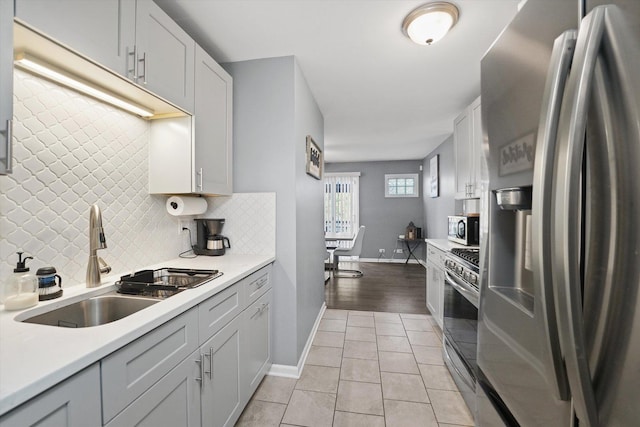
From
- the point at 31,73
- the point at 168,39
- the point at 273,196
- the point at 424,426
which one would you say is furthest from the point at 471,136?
the point at 31,73

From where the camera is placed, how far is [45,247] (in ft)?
3.90

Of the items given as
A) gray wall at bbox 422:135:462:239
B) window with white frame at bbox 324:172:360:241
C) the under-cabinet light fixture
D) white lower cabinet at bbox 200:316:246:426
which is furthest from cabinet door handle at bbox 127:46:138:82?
window with white frame at bbox 324:172:360:241

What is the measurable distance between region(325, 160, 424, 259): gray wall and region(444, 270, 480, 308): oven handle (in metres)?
4.56

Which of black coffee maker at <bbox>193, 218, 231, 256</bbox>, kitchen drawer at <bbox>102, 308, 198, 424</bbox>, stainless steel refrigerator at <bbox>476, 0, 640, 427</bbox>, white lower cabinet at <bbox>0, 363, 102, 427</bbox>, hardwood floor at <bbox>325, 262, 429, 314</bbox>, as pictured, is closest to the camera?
stainless steel refrigerator at <bbox>476, 0, 640, 427</bbox>

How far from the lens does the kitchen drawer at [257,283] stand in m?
1.69

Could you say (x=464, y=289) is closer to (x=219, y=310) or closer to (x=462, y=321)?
(x=462, y=321)

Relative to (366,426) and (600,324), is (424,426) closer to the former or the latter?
(366,426)

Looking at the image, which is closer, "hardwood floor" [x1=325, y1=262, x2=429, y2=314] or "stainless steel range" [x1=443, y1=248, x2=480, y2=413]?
"stainless steel range" [x1=443, y1=248, x2=480, y2=413]

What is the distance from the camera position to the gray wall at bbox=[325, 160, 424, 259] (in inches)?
260

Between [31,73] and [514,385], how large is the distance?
205cm

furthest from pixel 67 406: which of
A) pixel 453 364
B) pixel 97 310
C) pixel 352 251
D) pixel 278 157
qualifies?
pixel 352 251

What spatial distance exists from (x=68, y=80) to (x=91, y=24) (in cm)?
32

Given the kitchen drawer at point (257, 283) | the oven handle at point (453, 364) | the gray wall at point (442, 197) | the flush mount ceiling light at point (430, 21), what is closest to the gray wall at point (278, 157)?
the kitchen drawer at point (257, 283)

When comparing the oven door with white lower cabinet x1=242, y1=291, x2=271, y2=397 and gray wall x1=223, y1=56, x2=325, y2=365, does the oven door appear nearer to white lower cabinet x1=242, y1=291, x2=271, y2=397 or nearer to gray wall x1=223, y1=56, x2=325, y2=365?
gray wall x1=223, y1=56, x2=325, y2=365
